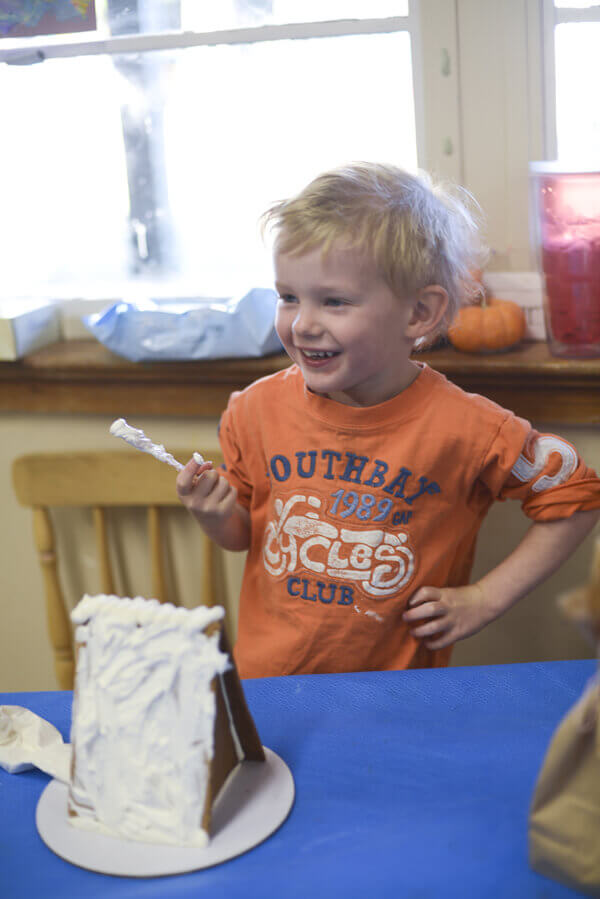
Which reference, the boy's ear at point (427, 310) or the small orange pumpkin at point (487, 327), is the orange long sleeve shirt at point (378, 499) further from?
the small orange pumpkin at point (487, 327)

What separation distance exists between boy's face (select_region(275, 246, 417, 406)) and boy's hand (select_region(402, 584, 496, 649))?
28 cm

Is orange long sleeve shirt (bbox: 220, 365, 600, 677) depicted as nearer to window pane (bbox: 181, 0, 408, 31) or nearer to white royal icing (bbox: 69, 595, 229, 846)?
white royal icing (bbox: 69, 595, 229, 846)

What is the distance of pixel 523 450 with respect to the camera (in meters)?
1.06

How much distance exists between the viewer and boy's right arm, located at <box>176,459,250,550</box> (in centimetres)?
100

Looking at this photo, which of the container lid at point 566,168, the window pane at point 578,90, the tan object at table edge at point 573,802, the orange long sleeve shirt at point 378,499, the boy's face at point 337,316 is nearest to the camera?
the tan object at table edge at point 573,802

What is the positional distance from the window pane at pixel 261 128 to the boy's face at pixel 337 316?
→ 0.47 m

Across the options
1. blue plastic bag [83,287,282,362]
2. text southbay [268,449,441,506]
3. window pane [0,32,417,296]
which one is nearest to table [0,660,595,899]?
text southbay [268,449,441,506]

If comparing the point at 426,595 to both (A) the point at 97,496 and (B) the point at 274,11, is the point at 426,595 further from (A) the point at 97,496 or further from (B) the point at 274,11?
(B) the point at 274,11

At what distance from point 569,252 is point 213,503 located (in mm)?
622

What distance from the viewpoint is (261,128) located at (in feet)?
4.84

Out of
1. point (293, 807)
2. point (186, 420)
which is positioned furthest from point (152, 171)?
point (293, 807)

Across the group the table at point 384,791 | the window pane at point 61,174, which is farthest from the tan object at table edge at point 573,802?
the window pane at point 61,174

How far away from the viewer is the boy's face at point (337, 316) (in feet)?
3.17

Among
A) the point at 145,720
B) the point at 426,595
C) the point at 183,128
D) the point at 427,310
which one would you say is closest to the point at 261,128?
the point at 183,128
